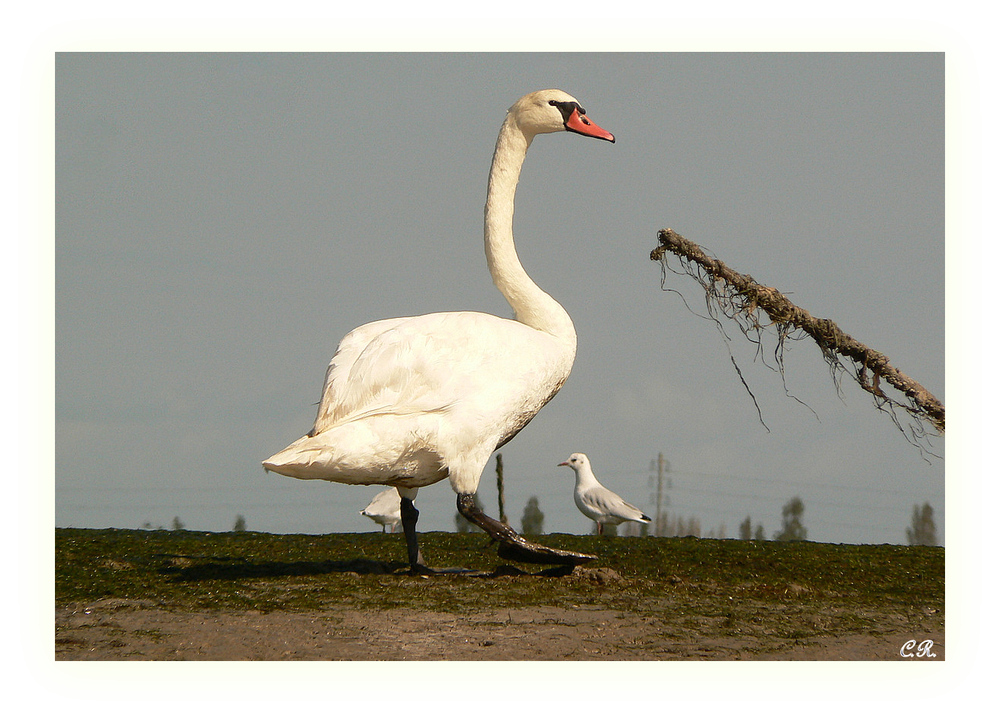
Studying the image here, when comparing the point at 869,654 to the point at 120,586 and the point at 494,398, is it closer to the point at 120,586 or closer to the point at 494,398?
the point at 494,398

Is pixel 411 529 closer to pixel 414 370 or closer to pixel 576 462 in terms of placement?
pixel 414 370

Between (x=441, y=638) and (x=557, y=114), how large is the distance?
561cm

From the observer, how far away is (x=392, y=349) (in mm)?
8617

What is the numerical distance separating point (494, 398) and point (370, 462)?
120cm

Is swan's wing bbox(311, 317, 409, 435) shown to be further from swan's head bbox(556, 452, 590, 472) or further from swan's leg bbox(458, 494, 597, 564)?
swan's head bbox(556, 452, 590, 472)

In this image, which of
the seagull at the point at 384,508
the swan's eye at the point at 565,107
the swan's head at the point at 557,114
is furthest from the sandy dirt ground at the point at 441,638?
the seagull at the point at 384,508

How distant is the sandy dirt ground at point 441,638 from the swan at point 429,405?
4.02ft

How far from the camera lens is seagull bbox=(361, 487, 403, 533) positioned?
15367 mm

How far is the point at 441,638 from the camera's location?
6.91m

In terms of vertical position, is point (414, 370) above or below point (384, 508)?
above

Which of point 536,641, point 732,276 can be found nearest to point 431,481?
point 536,641

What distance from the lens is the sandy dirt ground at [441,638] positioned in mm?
6672

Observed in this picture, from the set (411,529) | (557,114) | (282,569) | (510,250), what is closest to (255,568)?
(282,569)

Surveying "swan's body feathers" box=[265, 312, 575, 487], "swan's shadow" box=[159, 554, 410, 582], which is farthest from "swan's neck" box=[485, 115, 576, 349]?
"swan's shadow" box=[159, 554, 410, 582]
